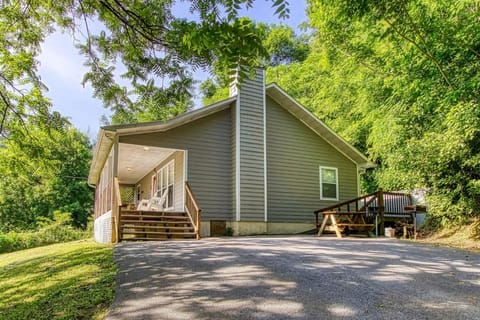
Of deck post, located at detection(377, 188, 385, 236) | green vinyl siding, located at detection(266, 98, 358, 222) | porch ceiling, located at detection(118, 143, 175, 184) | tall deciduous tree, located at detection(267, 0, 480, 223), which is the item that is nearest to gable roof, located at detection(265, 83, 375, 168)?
green vinyl siding, located at detection(266, 98, 358, 222)

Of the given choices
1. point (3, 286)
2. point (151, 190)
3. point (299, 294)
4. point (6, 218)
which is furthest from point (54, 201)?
point (299, 294)

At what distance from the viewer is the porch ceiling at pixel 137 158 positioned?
11102 mm

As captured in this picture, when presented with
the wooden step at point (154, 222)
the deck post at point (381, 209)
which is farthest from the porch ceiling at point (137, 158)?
the deck post at point (381, 209)

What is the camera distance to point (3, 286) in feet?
17.9

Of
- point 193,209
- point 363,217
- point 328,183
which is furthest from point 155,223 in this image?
point 328,183

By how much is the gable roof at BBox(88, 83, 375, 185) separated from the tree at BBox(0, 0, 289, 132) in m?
2.83

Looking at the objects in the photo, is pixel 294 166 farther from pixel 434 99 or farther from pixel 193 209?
pixel 434 99

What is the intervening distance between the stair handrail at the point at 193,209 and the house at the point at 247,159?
22 centimetres

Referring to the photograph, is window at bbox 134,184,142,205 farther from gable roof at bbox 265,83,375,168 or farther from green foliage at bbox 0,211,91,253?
gable roof at bbox 265,83,375,168

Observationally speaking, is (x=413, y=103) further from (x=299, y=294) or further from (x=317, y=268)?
(x=299, y=294)

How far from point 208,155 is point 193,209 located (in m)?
2.10

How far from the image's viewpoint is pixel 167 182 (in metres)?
12.9

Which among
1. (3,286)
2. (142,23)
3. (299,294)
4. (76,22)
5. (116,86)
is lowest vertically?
(3,286)

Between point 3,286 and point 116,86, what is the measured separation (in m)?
3.60
